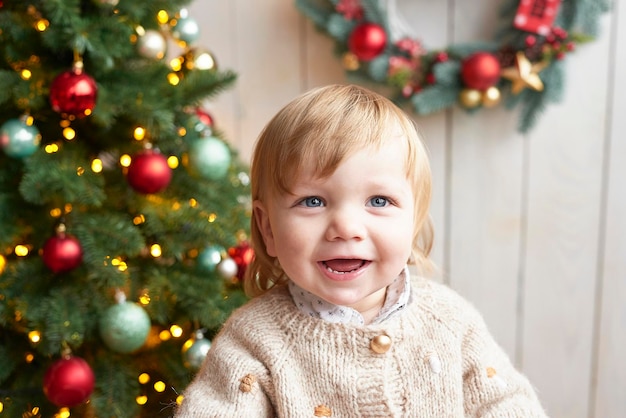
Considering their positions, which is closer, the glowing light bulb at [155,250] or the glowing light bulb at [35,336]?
the glowing light bulb at [35,336]

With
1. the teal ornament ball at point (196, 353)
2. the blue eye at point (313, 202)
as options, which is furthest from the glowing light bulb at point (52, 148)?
the blue eye at point (313, 202)

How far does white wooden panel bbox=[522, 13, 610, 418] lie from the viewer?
1.76 metres

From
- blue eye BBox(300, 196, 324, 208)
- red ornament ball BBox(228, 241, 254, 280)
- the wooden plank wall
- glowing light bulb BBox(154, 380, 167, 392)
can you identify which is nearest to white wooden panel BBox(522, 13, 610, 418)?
the wooden plank wall

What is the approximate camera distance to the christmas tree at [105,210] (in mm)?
1301

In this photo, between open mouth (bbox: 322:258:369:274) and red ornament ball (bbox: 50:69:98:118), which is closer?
open mouth (bbox: 322:258:369:274)

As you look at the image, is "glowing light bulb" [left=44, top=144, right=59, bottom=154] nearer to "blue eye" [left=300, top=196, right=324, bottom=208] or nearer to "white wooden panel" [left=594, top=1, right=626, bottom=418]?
"blue eye" [left=300, top=196, right=324, bottom=208]

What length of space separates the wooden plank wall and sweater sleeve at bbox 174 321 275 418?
1065 millimetres

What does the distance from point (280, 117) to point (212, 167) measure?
1.86 feet

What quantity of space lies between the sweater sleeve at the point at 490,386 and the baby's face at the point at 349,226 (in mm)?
176

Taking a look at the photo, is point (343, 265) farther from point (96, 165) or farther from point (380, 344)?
point (96, 165)

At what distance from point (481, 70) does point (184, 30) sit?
686 millimetres

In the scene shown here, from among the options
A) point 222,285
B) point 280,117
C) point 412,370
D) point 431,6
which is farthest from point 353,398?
point 431,6

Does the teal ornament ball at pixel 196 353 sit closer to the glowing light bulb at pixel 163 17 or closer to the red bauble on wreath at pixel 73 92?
the red bauble on wreath at pixel 73 92

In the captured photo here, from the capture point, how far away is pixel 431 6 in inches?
69.9
